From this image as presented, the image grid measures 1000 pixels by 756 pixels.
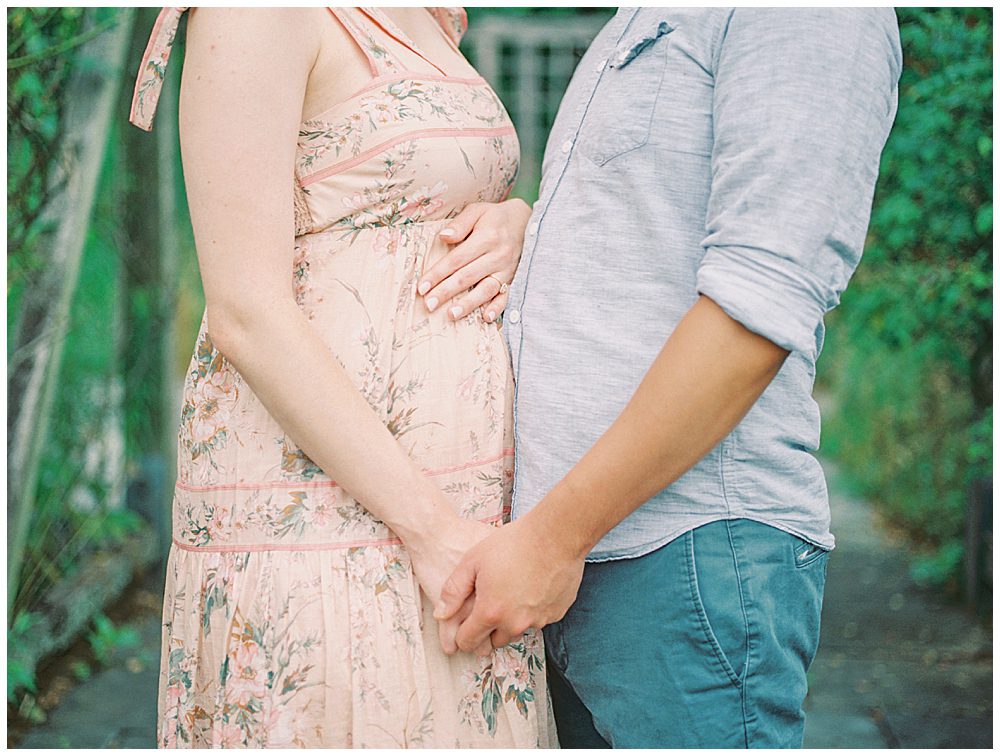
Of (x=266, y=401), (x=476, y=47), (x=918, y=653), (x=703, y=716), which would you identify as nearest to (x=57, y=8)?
(x=266, y=401)

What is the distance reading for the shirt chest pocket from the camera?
50.1 inches

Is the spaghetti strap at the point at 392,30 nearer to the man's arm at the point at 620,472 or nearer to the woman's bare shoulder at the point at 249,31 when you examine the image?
the woman's bare shoulder at the point at 249,31

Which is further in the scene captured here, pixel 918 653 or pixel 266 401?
pixel 918 653

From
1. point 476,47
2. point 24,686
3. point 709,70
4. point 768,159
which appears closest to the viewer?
point 768,159

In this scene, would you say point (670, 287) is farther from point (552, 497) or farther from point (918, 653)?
point (918, 653)

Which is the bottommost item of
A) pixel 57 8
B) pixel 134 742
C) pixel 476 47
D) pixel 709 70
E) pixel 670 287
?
pixel 134 742

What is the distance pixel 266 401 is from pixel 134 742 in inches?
97.3

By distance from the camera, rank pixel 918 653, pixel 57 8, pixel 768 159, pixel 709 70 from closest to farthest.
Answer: pixel 768 159, pixel 709 70, pixel 57 8, pixel 918 653

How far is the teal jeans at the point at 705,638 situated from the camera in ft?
4.10

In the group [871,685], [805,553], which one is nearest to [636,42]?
[805,553]

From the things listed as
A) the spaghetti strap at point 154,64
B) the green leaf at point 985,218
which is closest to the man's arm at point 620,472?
the spaghetti strap at point 154,64

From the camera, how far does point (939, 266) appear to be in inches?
146

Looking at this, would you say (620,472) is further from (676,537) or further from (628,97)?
(628,97)

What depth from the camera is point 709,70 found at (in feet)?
4.04
